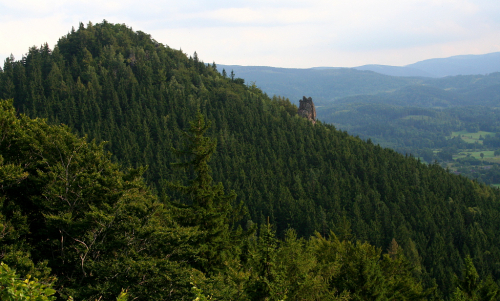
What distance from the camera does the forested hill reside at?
115250mm

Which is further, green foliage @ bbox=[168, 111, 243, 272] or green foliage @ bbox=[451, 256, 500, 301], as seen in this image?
green foliage @ bbox=[451, 256, 500, 301]

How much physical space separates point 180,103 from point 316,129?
65.2m

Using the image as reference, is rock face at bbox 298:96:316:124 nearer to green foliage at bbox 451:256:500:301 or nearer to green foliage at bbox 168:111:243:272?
green foliage at bbox 451:256:500:301

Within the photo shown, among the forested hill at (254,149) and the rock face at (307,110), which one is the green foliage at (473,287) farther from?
the rock face at (307,110)

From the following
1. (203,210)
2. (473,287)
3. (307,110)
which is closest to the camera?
(203,210)

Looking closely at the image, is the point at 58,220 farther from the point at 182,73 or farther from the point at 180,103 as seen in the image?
the point at 182,73

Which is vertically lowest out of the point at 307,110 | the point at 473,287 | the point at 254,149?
the point at 254,149

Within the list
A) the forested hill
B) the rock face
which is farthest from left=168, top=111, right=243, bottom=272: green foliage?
the rock face

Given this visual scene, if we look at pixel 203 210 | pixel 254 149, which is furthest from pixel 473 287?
pixel 254 149

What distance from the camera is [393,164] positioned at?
154000mm

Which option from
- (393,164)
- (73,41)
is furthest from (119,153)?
(393,164)

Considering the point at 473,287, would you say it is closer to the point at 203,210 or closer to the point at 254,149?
the point at 203,210

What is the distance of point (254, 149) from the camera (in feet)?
504

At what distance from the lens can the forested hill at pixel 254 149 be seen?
378 ft
